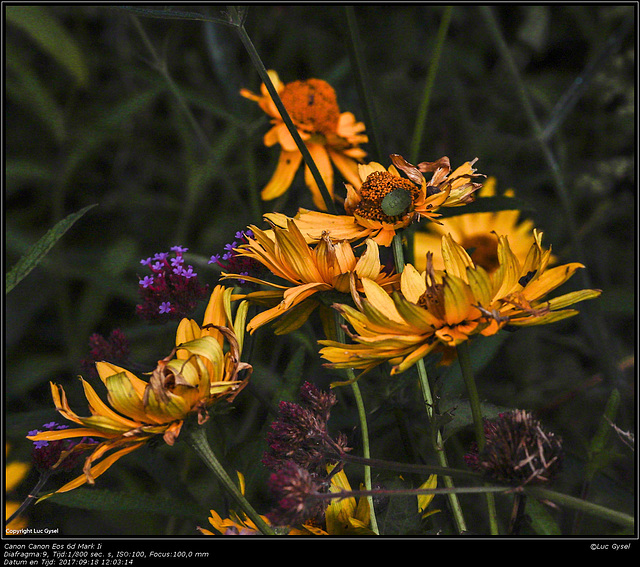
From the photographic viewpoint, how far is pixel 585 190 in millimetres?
1431

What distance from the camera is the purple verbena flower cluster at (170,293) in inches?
25.5

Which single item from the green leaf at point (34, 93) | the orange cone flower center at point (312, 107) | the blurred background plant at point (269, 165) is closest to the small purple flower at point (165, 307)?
the blurred background plant at point (269, 165)

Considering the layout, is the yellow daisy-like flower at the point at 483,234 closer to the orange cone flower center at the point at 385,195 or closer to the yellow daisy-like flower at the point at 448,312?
the orange cone flower center at the point at 385,195

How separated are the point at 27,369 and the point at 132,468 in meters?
0.42

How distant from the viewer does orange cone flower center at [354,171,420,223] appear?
59 centimetres

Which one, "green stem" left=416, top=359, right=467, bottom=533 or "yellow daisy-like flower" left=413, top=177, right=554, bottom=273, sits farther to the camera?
"yellow daisy-like flower" left=413, top=177, right=554, bottom=273

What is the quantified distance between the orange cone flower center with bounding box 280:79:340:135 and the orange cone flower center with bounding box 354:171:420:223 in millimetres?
357

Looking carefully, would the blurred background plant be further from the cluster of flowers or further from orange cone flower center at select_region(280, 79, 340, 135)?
the cluster of flowers

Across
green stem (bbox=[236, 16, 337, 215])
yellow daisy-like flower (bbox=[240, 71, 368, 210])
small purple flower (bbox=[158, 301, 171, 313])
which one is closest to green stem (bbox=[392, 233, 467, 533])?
green stem (bbox=[236, 16, 337, 215])

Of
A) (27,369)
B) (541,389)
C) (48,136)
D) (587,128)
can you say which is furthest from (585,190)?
(48,136)

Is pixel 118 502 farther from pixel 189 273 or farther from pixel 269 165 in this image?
pixel 269 165

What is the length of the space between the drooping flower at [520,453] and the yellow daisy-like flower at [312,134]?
0.51 metres
